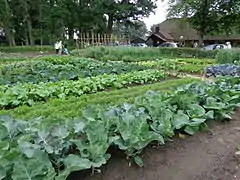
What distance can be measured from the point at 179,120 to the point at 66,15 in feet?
107

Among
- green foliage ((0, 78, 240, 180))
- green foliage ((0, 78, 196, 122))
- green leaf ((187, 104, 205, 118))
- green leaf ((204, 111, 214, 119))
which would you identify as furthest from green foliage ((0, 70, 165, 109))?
green leaf ((204, 111, 214, 119))

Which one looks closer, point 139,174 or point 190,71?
point 139,174

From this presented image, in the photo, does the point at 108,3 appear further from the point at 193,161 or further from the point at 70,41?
the point at 193,161

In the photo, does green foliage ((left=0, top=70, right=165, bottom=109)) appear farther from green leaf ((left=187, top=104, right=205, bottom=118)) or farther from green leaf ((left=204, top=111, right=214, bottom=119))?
green leaf ((left=204, top=111, right=214, bottom=119))

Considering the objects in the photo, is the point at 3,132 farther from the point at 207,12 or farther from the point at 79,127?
the point at 207,12

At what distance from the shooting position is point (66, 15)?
1321 inches

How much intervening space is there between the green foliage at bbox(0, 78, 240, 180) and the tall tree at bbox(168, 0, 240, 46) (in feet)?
78.4

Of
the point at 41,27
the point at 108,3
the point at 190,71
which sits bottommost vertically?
the point at 190,71

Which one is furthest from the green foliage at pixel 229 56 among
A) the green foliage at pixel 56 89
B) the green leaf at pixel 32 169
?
the green leaf at pixel 32 169

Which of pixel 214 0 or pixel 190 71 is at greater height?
pixel 214 0

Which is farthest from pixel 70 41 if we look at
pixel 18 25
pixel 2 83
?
pixel 2 83

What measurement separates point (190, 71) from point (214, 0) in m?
17.1

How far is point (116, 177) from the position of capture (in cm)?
234

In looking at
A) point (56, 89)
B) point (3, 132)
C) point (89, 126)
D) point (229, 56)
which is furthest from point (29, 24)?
point (89, 126)
